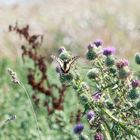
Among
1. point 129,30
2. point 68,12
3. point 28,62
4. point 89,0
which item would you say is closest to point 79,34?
point 129,30

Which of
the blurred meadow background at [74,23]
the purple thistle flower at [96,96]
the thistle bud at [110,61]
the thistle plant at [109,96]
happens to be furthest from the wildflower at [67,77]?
the blurred meadow background at [74,23]

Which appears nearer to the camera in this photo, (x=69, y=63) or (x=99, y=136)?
(x=69, y=63)

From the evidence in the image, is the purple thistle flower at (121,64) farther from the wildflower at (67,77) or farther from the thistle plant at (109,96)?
the wildflower at (67,77)

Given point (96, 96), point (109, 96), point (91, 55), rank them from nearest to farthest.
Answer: point (96, 96) → point (109, 96) → point (91, 55)

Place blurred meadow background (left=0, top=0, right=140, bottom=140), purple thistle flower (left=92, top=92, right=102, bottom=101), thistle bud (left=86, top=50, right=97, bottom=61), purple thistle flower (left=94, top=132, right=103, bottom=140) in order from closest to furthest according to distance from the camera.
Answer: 1. purple thistle flower (left=92, top=92, right=102, bottom=101)
2. purple thistle flower (left=94, top=132, right=103, bottom=140)
3. thistle bud (left=86, top=50, right=97, bottom=61)
4. blurred meadow background (left=0, top=0, right=140, bottom=140)

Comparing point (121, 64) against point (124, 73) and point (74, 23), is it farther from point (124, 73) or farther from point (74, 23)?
point (74, 23)

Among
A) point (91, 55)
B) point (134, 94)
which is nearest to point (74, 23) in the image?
point (91, 55)

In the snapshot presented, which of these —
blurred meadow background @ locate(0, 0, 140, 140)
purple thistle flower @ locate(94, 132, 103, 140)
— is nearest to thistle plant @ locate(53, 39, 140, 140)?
purple thistle flower @ locate(94, 132, 103, 140)

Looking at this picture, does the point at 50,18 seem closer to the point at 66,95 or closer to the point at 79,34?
the point at 79,34

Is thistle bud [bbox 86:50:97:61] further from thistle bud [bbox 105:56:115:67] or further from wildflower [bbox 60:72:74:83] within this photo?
wildflower [bbox 60:72:74:83]
